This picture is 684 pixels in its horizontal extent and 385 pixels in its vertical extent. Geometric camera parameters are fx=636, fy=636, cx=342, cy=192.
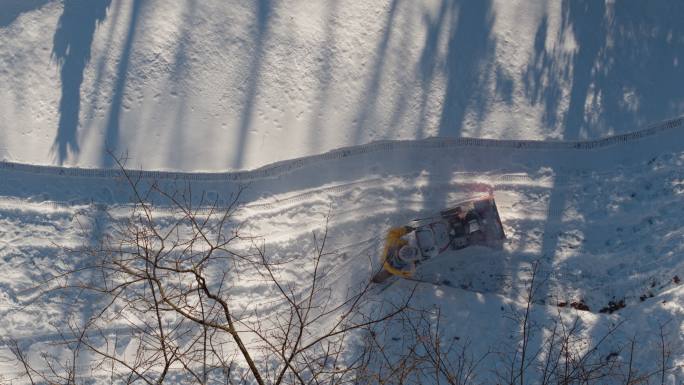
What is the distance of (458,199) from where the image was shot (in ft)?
29.6

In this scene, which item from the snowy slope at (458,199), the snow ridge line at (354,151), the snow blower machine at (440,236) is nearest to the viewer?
the snow blower machine at (440,236)

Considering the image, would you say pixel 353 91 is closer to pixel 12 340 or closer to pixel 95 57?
pixel 95 57

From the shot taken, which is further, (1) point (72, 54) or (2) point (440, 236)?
(1) point (72, 54)

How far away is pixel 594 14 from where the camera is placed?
30.3 ft

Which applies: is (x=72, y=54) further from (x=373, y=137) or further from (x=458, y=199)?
(x=458, y=199)

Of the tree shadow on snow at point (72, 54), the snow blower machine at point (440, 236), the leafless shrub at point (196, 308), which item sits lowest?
the leafless shrub at point (196, 308)

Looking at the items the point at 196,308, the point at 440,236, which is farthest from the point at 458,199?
the point at 196,308

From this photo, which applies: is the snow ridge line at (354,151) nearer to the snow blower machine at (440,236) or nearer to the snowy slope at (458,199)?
the snowy slope at (458,199)

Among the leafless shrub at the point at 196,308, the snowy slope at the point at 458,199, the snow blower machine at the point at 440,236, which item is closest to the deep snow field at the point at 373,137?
the snowy slope at the point at 458,199

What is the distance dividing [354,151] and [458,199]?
1627 millimetres

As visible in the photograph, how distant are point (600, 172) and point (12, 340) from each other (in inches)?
335

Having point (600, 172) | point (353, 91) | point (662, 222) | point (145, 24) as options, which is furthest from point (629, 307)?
point (145, 24)

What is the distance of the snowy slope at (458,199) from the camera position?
29.1ft

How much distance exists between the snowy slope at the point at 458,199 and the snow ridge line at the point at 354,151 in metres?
0.02
